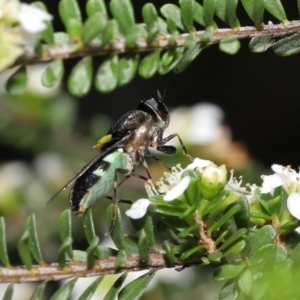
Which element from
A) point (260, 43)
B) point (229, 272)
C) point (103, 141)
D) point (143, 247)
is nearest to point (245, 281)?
point (229, 272)

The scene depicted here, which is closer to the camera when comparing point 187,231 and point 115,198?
point 187,231

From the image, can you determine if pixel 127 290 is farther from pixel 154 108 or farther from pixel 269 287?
pixel 154 108

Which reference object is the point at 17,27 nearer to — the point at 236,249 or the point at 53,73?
the point at 53,73

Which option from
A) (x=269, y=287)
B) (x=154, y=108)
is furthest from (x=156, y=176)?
(x=269, y=287)

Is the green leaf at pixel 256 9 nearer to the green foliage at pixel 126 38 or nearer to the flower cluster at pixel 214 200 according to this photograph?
the green foliage at pixel 126 38

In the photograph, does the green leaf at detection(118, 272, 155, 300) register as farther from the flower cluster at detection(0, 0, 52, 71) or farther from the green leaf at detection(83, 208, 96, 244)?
the flower cluster at detection(0, 0, 52, 71)
